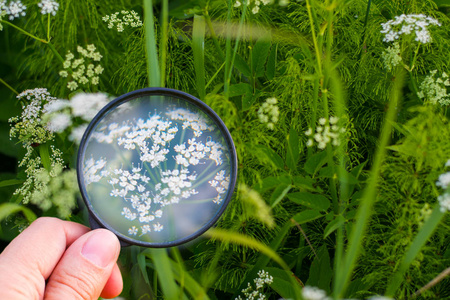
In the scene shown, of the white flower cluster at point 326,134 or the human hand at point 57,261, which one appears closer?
the human hand at point 57,261

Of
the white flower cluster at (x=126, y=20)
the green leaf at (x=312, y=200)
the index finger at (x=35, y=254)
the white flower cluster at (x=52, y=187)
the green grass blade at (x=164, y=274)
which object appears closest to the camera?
the index finger at (x=35, y=254)

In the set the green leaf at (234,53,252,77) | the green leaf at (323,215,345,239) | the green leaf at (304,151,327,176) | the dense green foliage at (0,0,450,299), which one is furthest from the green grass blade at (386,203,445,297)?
the green leaf at (234,53,252,77)

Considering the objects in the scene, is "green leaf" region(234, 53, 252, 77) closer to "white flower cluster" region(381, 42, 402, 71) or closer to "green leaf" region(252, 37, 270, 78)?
"green leaf" region(252, 37, 270, 78)

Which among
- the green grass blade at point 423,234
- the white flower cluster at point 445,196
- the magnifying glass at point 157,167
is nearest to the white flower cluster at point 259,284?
the magnifying glass at point 157,167

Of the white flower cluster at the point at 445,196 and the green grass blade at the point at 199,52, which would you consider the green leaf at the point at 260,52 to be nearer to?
the green grass blade at the point at 199,52

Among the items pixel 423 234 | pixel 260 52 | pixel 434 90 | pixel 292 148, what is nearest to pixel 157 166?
pixel 292 148

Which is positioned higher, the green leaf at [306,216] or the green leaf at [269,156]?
the green leaf at [269,156]

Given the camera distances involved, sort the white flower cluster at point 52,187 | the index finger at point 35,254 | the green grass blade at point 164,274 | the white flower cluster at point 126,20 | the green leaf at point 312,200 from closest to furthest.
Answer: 1. the index finger at point 35,254
2. the green grass blade at point 164,274
3. the green leaf at point 312,200
4. the white flower cluster at point 52,187
5. the white flower cluster at point 126,20
